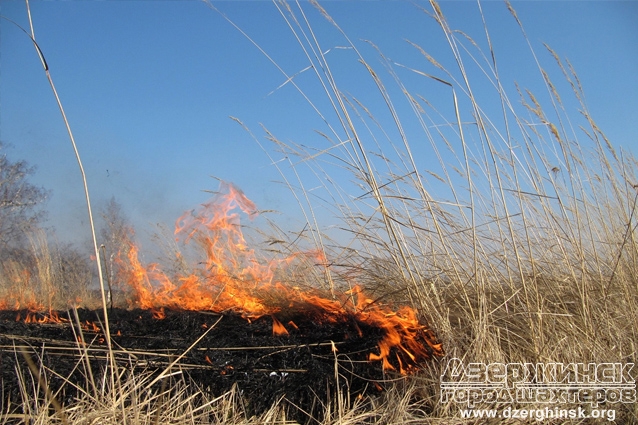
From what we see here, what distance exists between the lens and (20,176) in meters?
11.5

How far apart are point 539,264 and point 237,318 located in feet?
5.18

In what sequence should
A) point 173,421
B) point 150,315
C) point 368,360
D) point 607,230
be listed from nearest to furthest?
point 173,421 < point 368,360 < point 150,315 < point 607,230

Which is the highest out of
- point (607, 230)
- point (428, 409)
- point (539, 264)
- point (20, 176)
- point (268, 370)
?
point (20, 176)

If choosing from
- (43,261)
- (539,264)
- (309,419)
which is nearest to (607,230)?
(539,264)

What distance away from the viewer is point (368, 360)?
1708 millimetres

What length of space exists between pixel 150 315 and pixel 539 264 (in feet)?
6.73

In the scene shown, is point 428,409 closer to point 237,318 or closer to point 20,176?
point 237,318

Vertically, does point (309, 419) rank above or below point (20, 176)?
below

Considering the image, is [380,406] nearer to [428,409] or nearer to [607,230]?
[428,409]

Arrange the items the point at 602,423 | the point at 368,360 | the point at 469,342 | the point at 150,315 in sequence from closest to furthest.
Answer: the point at 602,423
the point at 368,360
the point at 469,342
the point at 150,315

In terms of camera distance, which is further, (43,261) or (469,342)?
(43,261)

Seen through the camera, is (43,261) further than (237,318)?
Yes

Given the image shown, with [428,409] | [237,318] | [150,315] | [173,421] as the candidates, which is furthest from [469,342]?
[150,315]

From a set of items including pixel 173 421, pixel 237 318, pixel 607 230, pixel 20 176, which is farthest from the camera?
pixel 20 176
